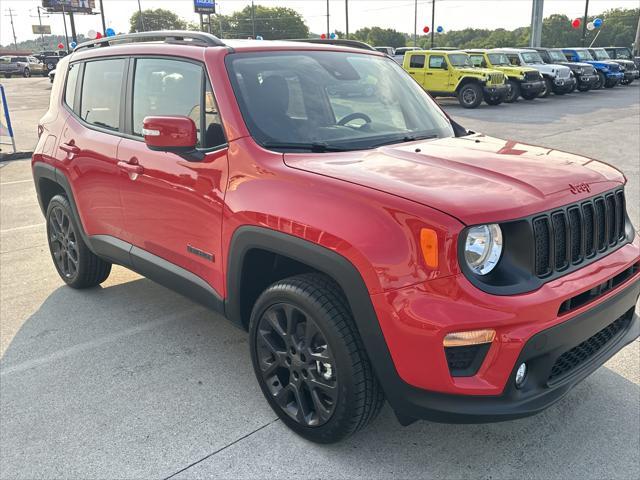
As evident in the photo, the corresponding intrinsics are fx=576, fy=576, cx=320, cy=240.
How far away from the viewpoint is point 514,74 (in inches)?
805

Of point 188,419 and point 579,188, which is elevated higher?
point 579,188

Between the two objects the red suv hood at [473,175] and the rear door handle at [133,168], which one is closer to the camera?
the red suv hood at [473,175]

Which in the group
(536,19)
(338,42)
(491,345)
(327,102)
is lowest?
(491,345)

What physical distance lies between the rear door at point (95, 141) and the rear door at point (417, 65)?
690 inches

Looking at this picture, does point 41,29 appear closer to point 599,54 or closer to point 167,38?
point 599,54

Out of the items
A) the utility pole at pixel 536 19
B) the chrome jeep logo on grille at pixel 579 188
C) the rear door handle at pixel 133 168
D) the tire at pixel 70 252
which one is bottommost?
the tire at pixel 70 252

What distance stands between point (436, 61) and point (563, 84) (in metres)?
6.40

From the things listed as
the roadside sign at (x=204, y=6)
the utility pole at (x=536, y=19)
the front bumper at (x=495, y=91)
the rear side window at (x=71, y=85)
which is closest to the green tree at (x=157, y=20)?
the roadside sign at (x=204, y=6)

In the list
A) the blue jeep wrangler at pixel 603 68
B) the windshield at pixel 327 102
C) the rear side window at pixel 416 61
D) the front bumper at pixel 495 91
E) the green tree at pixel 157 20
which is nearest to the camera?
the windshield at pixel 327 102

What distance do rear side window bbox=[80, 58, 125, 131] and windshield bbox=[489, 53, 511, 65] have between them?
62.9 feet

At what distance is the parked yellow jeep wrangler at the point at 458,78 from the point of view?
63.6 feet

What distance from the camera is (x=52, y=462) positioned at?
266 centimetres

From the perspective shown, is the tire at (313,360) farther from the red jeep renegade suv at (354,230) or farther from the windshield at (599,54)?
the windshield at (599,54)

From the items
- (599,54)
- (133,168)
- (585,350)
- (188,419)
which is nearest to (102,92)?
(133,168)
